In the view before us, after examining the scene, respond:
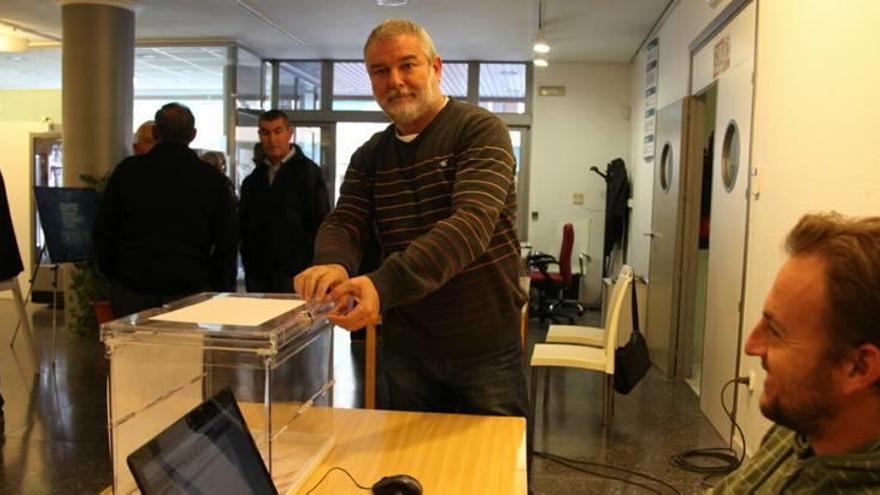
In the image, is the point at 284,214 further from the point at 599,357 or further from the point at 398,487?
the point at 398,487

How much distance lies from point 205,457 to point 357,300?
0.38 metres

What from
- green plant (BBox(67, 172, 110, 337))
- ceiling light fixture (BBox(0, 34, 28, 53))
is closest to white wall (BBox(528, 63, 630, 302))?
green plant (BBox(67, 172, 110, 337))

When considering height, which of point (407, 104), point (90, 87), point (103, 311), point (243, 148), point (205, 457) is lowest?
point (103, 311)

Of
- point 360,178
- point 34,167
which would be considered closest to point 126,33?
point 34,167

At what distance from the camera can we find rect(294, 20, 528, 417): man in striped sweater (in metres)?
1.46

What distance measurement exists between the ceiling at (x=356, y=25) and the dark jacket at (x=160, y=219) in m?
3.68

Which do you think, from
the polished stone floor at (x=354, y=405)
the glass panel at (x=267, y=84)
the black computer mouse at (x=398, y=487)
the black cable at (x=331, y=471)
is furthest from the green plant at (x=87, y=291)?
the black computer mouse at (x=398, y=487)

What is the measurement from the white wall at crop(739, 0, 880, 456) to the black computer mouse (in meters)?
1.05

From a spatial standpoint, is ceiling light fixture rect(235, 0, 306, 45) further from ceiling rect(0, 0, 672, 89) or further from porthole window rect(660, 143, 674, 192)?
porthole window rect(660, 143, 674, 192)

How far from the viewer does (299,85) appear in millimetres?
8812

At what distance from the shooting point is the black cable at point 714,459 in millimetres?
3168

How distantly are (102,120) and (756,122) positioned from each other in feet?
16.0

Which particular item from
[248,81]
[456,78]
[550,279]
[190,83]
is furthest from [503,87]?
[190,83]

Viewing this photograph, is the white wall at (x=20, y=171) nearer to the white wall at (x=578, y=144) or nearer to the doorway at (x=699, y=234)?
the white wall at (x=578, y=144)
